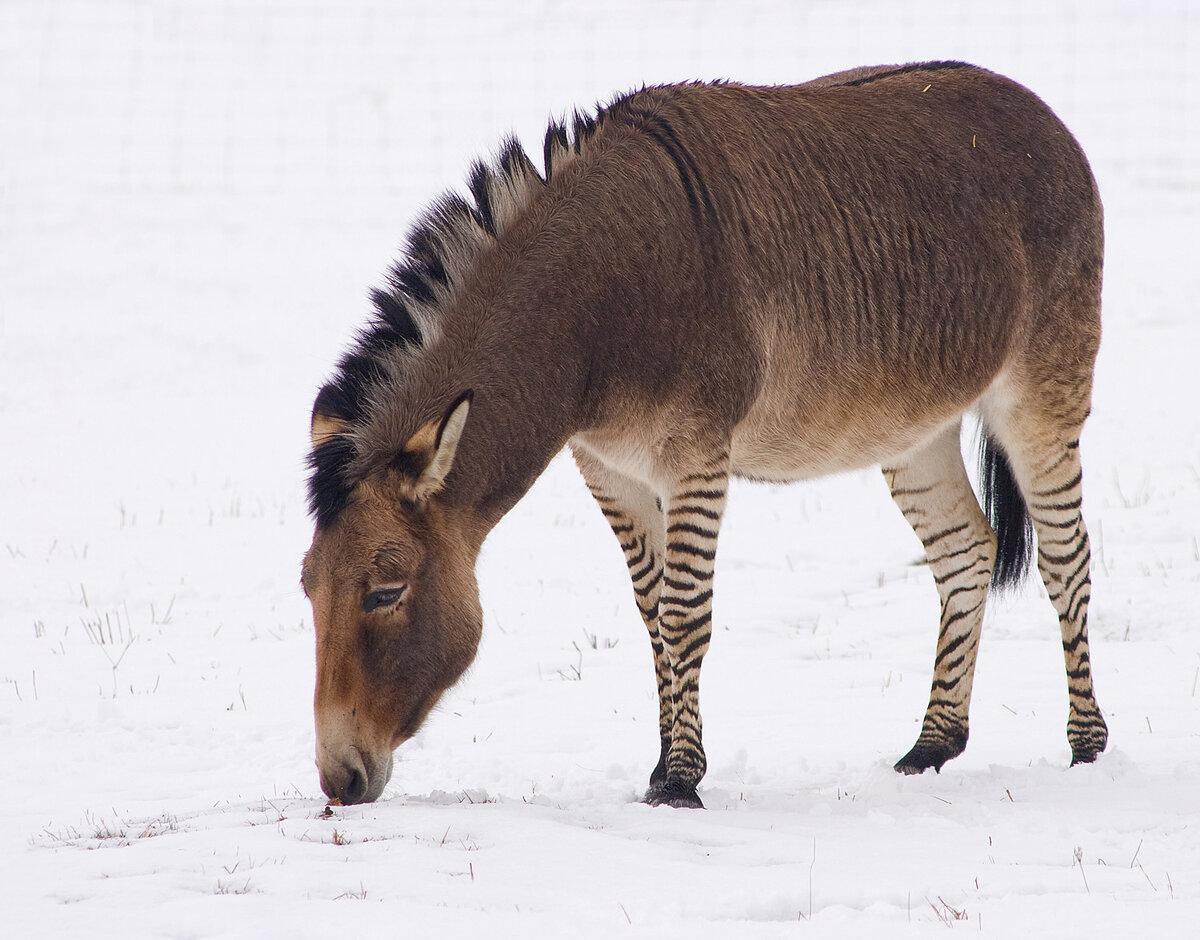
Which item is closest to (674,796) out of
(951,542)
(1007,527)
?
(951,542)

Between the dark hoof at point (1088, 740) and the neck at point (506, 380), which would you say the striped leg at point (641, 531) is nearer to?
the neck at point (506, 380)

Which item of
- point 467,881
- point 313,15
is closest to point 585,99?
point 313,15

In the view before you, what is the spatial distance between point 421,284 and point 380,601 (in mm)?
1340

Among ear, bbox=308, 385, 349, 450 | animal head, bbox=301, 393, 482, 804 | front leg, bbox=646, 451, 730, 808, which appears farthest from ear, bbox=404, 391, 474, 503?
front leg, bbox=646, 451, 730, 808

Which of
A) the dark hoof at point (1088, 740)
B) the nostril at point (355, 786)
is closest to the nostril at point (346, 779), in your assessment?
the nostril at point (355, 786)

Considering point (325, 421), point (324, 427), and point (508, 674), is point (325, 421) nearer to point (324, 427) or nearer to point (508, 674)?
point (324, 427)

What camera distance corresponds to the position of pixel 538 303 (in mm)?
5023

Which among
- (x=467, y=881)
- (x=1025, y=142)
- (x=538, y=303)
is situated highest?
(x=1025, y=142)

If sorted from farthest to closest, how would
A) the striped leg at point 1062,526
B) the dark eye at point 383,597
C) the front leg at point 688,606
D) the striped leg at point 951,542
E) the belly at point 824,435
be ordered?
the striped leg at point 951,542, the striped leg at point 1062,526, the belly at point 824,435, the front leg at point 688,606, the dark eye at point 383,597

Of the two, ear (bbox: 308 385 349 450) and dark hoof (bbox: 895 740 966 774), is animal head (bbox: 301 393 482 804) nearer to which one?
ear (bbox: 308 385 349 450)

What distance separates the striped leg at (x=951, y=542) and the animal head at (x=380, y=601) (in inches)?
109

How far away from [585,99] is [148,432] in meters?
14.3

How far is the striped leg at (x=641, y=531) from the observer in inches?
231

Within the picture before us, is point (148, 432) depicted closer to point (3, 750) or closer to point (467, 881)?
point (3, 750)
